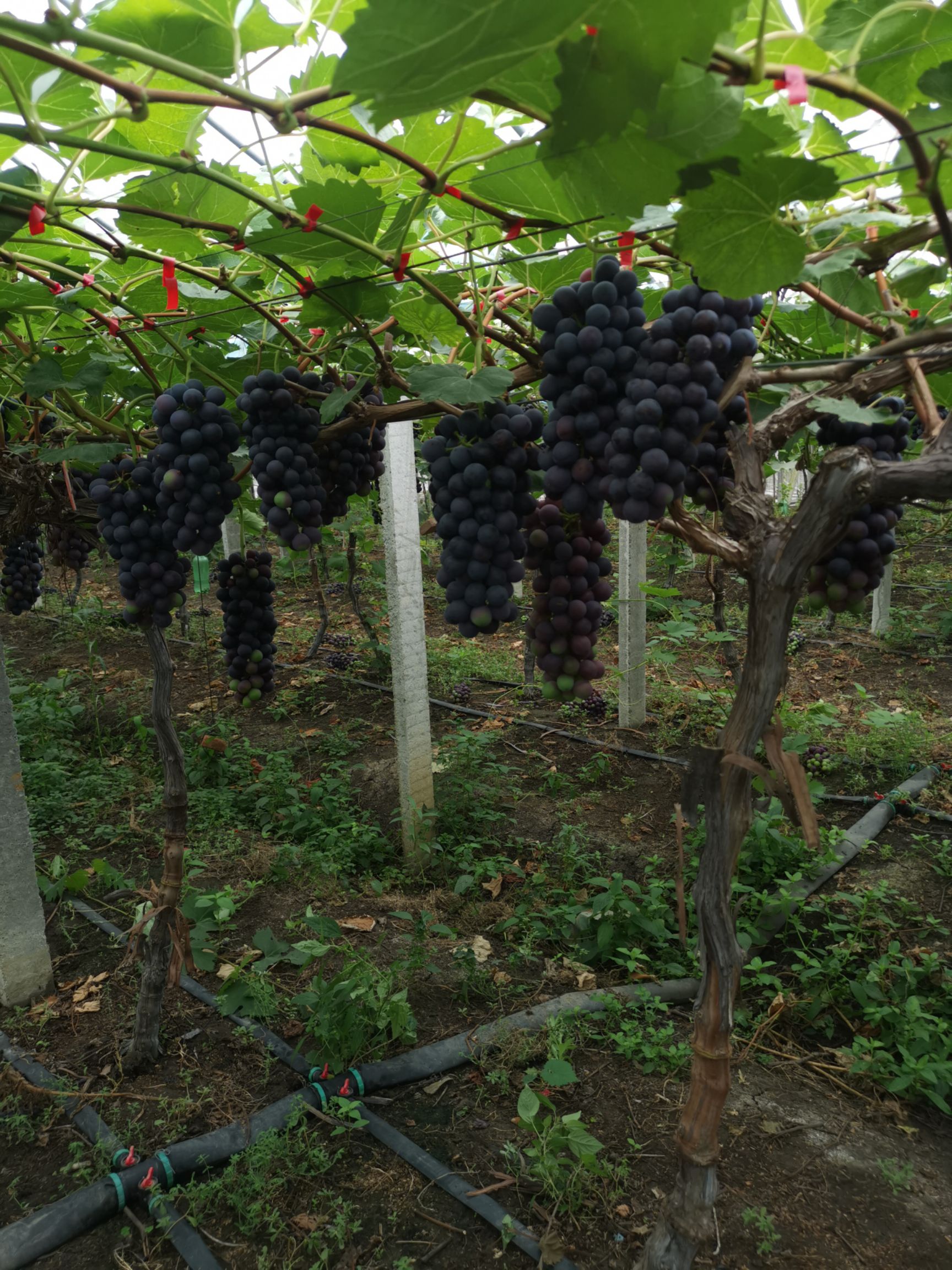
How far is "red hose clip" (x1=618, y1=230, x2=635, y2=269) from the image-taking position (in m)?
1.20

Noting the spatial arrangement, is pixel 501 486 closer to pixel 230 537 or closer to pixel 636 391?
pixel 636 391

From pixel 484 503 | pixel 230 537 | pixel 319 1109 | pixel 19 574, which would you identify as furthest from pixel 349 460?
pixel 230 537

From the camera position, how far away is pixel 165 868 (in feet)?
7.97

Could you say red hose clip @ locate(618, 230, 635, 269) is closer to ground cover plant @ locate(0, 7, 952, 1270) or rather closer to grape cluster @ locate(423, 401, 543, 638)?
ground cover plant @ locate(0, 7, 952, 1270)

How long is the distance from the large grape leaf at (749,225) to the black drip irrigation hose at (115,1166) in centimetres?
240

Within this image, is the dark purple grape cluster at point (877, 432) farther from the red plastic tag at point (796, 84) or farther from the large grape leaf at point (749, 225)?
the red plastic tag at point (796, 84)

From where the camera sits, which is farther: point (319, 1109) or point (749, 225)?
point (319, 1109)

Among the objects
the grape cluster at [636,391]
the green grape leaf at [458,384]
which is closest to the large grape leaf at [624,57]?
the grape cluster at [636,391]

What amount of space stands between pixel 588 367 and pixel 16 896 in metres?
2.94

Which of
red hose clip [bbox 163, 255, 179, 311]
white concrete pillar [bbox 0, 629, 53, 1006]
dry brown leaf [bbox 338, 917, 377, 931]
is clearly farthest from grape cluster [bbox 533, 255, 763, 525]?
dry brown leaf [bbox 338, 917, 377, 931]

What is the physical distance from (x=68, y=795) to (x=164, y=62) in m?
4.75

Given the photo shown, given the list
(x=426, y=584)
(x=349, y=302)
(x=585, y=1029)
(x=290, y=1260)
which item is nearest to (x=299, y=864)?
(x=585, y=1029)

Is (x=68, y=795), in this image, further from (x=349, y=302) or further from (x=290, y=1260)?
(x=349, y=302)

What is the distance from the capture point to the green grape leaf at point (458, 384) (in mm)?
1278
